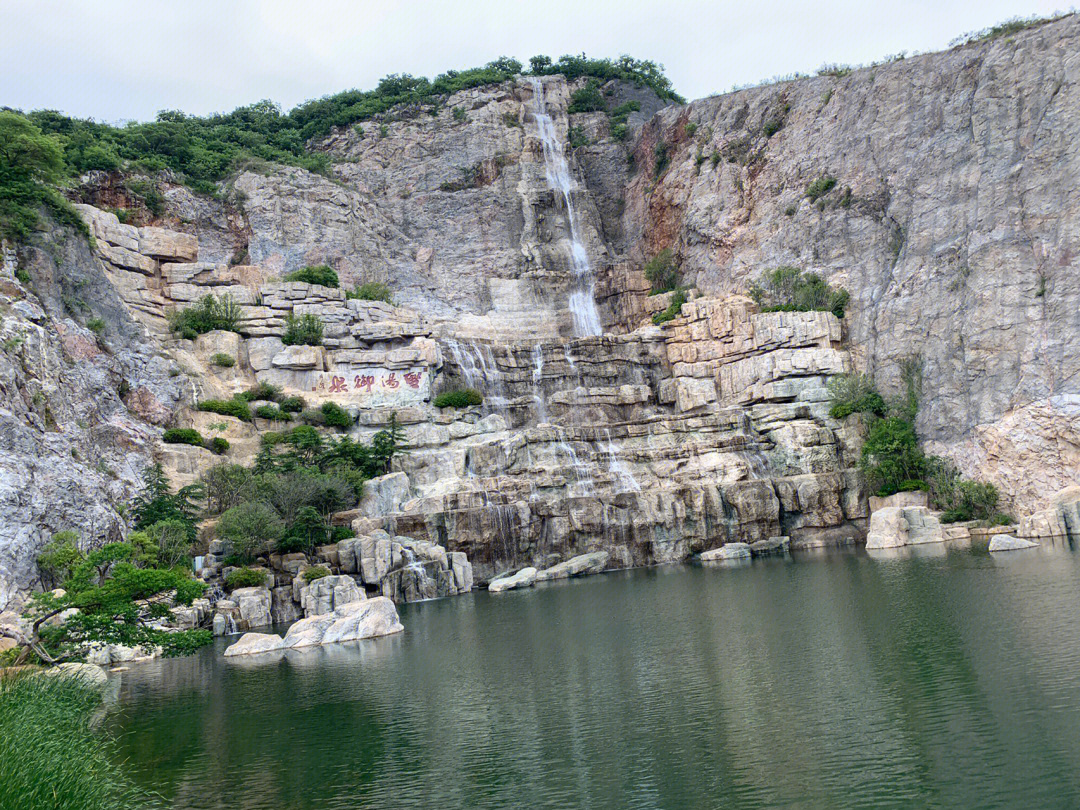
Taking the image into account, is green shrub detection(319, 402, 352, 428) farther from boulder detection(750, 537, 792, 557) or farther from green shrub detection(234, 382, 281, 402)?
boulder detection(750, 537, 792, 557)

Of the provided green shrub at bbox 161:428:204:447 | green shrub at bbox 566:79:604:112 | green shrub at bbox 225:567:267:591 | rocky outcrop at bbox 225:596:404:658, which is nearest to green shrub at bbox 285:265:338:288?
green shrub at bbox 161:428:204:447

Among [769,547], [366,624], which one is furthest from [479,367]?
[366,624]

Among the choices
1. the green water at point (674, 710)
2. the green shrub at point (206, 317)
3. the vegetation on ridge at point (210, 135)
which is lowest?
the green water at point (674, 710)

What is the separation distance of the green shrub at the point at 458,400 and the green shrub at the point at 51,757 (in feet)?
114

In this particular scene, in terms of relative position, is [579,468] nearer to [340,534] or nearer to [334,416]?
[340,534]

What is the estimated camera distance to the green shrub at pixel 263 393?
4914 cm

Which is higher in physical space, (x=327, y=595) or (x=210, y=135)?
(x=210, y=135)

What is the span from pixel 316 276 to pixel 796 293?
30.8 metres

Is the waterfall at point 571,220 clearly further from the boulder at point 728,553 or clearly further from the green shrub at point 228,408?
the boulder at point 728,553

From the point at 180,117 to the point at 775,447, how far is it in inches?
2297

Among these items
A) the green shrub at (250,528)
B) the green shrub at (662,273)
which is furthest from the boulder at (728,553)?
the green shrub at (662,273)

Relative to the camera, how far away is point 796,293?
170 feet

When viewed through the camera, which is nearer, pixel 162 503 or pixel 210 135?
pixel 162 503

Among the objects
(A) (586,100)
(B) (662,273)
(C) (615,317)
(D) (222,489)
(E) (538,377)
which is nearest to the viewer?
(D) (222,489)
